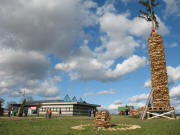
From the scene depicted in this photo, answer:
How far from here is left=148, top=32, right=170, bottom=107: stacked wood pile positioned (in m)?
25.5

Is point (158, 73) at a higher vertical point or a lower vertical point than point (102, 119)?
higher

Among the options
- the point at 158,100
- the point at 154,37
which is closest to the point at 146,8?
the point at 154,37

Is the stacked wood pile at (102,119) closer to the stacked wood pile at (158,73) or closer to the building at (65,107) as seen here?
the stacked wood pile at (158,73)

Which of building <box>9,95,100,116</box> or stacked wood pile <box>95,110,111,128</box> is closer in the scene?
stacked wood pile <box>95,110,111,128</box>

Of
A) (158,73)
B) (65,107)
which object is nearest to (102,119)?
(158,73)

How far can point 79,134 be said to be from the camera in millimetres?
11750

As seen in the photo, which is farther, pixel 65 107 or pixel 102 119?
pixel 65 107

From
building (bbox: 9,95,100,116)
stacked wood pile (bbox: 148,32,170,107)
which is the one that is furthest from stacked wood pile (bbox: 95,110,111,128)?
building (bbox: 9,95,100,116)

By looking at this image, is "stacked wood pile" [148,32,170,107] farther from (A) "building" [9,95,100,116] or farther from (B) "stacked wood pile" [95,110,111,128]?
(A) "building" [9,95,100,116]

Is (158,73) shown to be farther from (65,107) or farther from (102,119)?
(65,107)

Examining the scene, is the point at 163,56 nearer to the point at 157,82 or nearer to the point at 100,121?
the point at 157,82

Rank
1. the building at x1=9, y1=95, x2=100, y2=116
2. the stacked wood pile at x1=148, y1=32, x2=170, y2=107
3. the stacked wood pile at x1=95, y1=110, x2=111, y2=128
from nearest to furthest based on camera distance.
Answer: the stacked wood pile at x1=95, y1=110, x2=111, y2=128 < the stacked wood pile at x1=148, y1=32, x2=170, y2=107 < the building at x1=9, y1=95, x2=100, y2=116

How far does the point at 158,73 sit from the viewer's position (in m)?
25.9

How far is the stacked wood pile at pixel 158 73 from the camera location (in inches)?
1004
